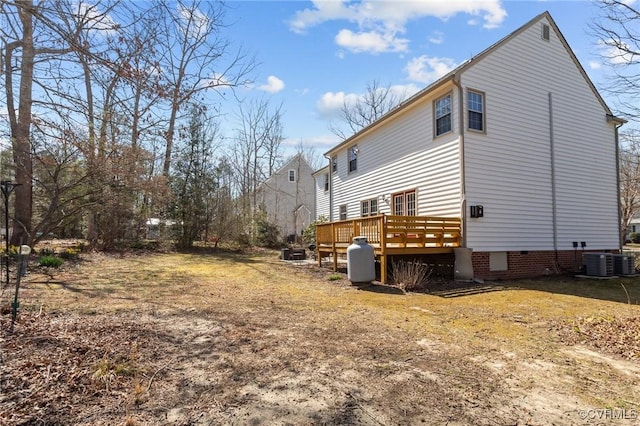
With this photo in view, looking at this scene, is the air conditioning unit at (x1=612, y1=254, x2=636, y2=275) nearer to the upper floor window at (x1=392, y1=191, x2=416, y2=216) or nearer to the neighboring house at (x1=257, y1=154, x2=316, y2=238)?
the upper floor window at (x1=392, y1=191, x2=416, y2=216)

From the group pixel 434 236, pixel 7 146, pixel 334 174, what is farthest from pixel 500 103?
pixel 7 146

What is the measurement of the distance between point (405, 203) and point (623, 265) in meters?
7.02

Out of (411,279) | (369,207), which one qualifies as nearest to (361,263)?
(411,279)

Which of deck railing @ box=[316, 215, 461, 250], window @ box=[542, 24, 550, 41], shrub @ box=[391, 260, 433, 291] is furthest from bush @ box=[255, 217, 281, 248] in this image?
window @ box=[542, 24, 550, 41]

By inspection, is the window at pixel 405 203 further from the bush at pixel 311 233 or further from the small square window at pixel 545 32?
the bush at pixel 311 233

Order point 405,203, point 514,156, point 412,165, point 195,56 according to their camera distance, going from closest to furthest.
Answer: point 195,56 → point 514,156 → point 412,165 → point 405,203

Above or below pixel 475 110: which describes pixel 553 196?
below

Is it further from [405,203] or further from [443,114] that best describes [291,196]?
[443,114]

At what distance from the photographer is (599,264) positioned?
11.0m

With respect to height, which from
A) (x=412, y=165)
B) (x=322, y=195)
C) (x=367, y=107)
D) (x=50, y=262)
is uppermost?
(x=367, y=107)

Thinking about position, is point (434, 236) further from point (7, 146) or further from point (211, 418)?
point (7, 146)

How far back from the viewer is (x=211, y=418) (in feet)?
8.69

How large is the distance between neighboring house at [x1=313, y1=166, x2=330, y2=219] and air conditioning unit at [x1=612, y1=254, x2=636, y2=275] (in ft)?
40.7

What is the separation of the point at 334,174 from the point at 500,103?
29.6 feet
